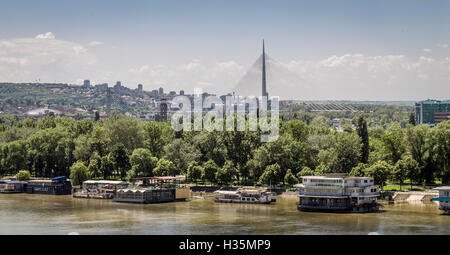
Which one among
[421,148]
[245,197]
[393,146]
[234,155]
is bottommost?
[245,197]

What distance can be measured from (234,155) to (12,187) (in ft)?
79.0

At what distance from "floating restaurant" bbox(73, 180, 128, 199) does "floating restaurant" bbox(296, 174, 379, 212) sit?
19706 mm

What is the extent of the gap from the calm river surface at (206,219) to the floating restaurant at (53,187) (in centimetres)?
941

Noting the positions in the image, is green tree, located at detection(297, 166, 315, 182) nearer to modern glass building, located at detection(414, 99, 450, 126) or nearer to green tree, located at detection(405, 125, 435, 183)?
green tree, located at detection(405, 125, 435, 183)

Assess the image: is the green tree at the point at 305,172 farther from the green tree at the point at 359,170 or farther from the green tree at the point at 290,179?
the green tree at the point at 359,170

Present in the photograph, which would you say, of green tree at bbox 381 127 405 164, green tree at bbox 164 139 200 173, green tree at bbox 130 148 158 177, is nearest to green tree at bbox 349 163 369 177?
green tree at bbox 381 127 405 164

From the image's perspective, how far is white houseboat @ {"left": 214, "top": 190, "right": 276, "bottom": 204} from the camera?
50.2m

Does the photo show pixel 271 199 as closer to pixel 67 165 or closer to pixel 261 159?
pixel 261 159

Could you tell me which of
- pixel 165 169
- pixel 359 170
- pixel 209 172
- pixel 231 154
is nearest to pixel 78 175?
pixel 165 169

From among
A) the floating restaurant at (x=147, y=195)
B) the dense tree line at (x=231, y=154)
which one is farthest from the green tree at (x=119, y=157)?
the floating restaurant at (x=147, y=195)

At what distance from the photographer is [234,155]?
6412 cm

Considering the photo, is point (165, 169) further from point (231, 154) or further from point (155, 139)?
point (155, 139)
